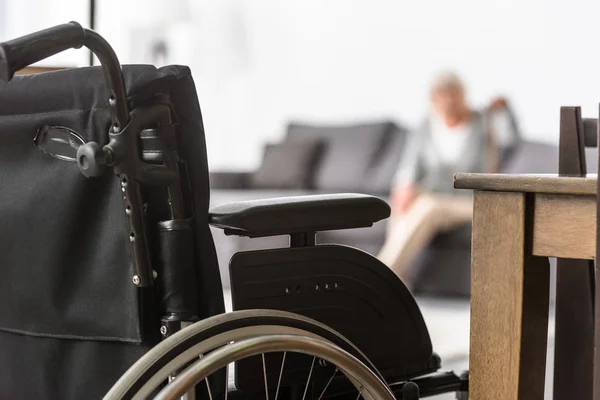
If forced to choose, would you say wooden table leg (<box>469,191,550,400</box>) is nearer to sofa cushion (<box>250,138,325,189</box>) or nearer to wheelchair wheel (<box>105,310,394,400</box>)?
wheelchair wheel (<box>105,310,394,400</box>)

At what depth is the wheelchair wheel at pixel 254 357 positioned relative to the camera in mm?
1096

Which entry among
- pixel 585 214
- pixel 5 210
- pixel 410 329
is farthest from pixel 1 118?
pixel 585 214

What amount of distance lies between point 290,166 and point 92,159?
3798 millimetres

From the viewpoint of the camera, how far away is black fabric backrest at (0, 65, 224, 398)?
1245 mm

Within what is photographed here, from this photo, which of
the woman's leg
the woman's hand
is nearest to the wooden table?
the woman's leg

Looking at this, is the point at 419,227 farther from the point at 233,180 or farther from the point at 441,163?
the point at 233,180

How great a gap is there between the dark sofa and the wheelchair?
9.53 feet

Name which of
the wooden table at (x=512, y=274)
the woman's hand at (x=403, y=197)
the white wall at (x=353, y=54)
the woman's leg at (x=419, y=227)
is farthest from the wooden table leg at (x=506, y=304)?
the white wall at (x=353, y=54)

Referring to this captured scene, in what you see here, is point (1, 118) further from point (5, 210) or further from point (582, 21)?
point (582, 21)

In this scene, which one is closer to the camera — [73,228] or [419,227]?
[73,228]

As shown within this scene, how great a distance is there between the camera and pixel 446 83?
4684 mm

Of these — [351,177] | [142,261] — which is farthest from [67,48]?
[351,177]

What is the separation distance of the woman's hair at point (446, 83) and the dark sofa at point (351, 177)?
0.38m

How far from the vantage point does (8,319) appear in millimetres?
1358
